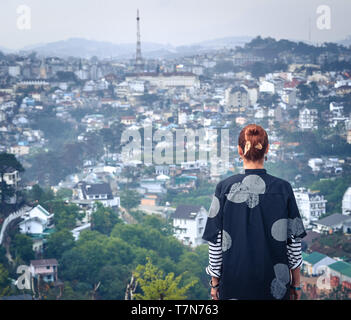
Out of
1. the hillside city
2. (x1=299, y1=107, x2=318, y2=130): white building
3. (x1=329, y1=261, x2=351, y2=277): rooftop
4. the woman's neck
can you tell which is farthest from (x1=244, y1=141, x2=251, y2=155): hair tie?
(x1=299, y1=107, x2=318, y2=130): white building

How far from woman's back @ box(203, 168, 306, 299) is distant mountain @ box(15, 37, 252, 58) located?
31.1 ft

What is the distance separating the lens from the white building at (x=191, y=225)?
23.8ft

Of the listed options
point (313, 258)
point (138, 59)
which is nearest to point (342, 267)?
point (313, 258)

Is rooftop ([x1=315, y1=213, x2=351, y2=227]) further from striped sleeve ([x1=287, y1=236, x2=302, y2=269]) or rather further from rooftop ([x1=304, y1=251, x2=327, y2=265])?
striped sleeve ([x1=287, y1=236, x2=302, y2=269])

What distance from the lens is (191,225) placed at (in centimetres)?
744

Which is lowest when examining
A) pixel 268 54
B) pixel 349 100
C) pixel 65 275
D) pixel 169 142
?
pixel 65 275

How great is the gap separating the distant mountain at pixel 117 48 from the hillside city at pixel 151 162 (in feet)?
1.80

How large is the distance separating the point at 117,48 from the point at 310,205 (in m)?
6.23

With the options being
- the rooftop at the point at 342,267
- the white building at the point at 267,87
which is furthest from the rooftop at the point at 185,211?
the white building at the point at 267,87

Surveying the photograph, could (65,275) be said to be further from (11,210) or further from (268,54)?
(268,54)

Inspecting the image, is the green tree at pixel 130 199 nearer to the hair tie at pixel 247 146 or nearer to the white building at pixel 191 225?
the white building at pixel 191 225
